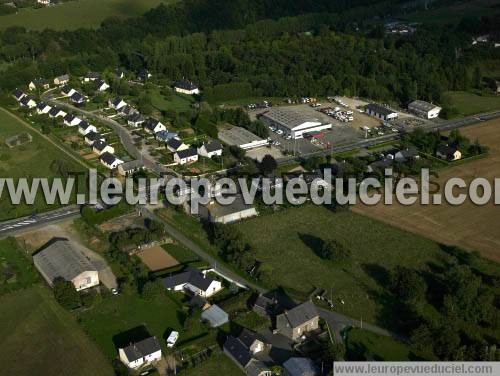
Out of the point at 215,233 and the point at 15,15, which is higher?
the point at 15,15

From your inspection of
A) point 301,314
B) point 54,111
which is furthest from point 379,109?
point 301,314

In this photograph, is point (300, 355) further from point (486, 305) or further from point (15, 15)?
point (15, 15)

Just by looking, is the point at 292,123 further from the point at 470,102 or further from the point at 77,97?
the point at 77,97

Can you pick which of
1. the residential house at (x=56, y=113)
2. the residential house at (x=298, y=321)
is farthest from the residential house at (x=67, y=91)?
the residential house at (x=298, y=321)

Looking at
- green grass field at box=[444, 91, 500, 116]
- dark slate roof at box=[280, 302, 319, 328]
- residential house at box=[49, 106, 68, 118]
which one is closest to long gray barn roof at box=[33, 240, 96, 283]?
dark slate roof at box=[280, 302, 319, 328]

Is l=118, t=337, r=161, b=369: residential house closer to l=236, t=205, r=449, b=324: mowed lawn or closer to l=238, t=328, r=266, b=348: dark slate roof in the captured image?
l=238, t=328, r=266, b=348: dark slate roof

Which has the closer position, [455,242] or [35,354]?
[35,354]

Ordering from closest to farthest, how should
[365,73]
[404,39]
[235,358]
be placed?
[235,358], [365,73], [404,39]

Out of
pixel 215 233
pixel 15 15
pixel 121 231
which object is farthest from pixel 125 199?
pixel 15 15
